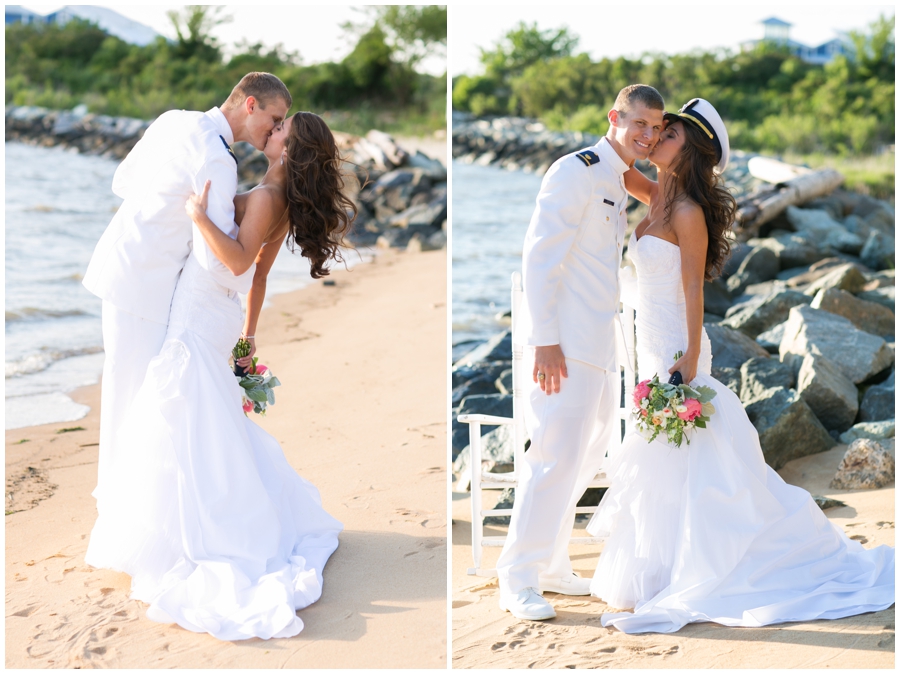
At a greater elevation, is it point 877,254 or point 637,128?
point 637,128

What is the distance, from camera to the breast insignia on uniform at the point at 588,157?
3973 millimetres

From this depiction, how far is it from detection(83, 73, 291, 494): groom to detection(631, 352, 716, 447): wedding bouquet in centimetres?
204

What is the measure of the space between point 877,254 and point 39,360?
11.7 meters

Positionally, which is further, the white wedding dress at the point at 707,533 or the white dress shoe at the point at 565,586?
the white dress shoe at the point at 565,586

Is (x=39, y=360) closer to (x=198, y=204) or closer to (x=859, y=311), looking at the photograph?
(x=198, y=204)

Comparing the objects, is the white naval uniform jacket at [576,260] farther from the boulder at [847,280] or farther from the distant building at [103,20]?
the distant building at [103,20]

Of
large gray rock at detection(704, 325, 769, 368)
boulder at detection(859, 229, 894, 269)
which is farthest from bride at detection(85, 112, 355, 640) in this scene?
boulder at detection(859, 229, 894, 269)

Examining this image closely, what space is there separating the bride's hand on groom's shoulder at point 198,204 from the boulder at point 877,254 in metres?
11.9

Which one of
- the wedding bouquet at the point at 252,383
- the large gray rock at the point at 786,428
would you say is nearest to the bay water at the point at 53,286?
the wedding bouquet at the point at 252,383

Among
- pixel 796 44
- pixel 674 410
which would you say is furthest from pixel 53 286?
pixel 796 44

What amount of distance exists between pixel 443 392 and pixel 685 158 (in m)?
3.47

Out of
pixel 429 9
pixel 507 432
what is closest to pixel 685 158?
pixel 507 432

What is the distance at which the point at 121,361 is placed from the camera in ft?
13.1

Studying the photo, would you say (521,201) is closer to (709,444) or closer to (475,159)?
(475,159)
